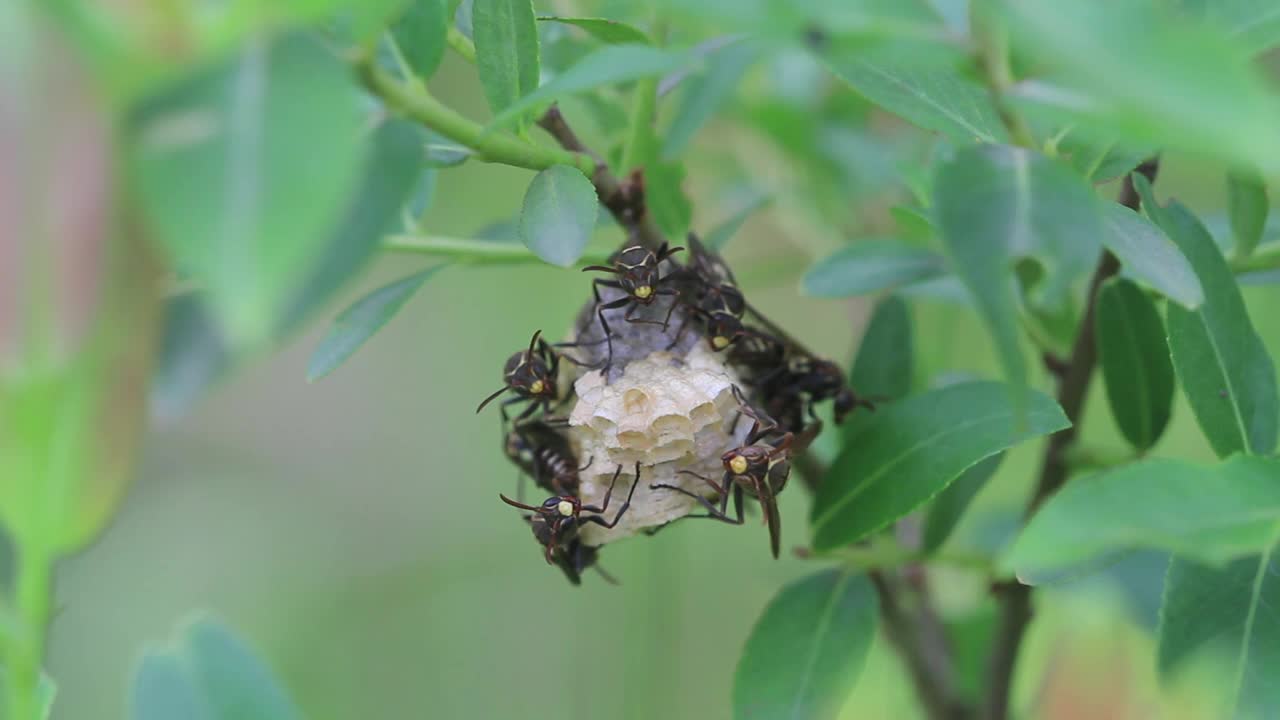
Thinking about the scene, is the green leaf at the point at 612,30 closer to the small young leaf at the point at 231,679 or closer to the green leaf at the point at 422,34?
the green leaf at the point at 422,34

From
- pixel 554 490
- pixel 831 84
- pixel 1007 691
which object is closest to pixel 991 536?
pixel 1007 691

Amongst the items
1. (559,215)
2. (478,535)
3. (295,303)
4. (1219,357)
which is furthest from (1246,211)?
(478,535)

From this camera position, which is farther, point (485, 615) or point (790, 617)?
point (485, 615)

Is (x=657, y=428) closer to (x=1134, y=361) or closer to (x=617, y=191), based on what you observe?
(x=617, y=191)

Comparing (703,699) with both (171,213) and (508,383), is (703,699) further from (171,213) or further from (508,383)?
(171,213)

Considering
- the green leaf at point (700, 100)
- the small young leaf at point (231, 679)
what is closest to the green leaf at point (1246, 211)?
the green leaf at point (700, 100)

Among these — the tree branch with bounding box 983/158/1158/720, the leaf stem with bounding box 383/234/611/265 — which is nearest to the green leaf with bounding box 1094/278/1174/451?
the tree branch with bounding box 983/158/1158/720

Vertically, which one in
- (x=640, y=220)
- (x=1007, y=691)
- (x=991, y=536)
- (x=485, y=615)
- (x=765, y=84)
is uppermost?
(x=640, y=220)
